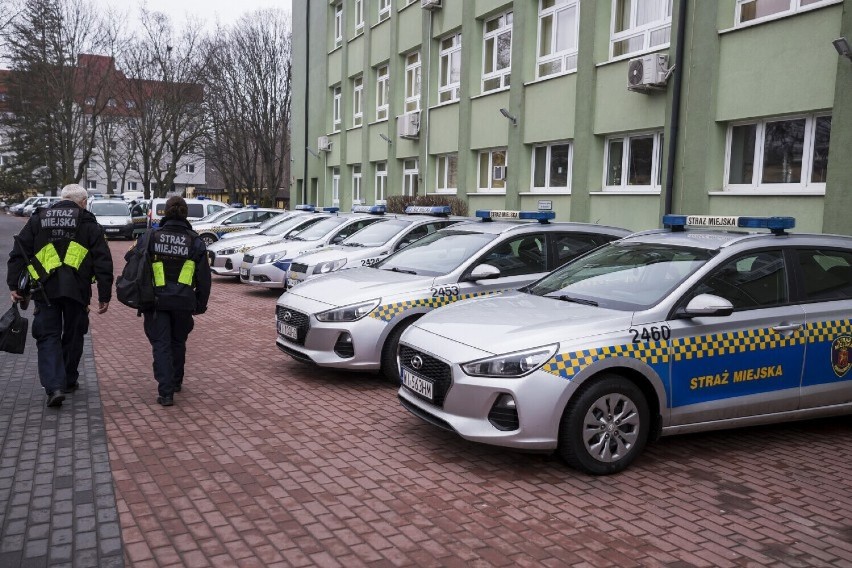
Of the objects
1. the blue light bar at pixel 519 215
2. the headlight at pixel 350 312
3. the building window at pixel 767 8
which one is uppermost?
the building window at pixel 767 8

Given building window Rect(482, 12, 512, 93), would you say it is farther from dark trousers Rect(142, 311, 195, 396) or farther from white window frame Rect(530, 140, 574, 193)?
dark trousers Rect(142, 311, 195, 396)

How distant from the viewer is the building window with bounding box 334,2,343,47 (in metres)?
31.4

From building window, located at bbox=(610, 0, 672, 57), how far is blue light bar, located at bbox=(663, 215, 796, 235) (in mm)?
7893

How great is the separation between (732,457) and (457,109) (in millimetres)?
16586

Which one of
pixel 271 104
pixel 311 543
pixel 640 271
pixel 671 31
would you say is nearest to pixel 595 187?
pixel 671 31

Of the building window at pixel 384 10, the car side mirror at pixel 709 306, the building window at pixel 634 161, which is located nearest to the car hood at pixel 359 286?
the car side mirror at pixel 709 306

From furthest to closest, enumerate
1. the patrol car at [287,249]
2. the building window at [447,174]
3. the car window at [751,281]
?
1. the building window at [447,174]
2. the patrol car at [287,249]
3. the car window at [751,281]

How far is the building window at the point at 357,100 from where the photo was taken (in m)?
29.1

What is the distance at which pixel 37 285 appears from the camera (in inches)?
240

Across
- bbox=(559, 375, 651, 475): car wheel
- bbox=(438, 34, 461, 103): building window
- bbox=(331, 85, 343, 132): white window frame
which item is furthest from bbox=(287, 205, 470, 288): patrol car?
bbox=(331, 85, 343, 132): white window frame

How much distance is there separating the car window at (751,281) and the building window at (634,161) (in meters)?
8.26

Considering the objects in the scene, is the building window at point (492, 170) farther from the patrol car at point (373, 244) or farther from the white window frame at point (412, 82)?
the patrol car at point (373, 244)

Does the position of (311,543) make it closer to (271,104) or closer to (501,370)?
(501,370)

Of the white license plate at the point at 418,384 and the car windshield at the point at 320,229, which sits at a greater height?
the car windshield at the point at 320,229
